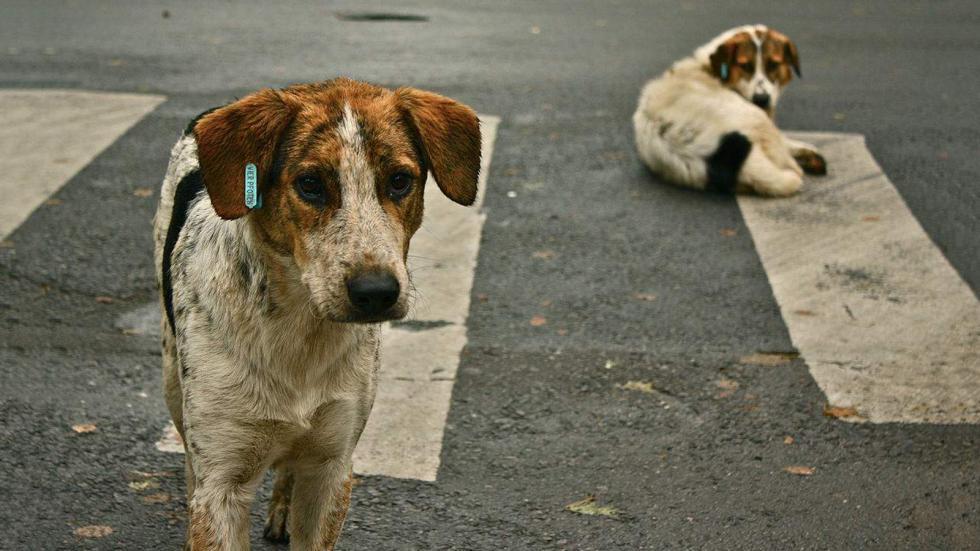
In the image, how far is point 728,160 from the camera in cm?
923

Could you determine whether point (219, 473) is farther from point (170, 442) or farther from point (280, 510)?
point (170, 442)

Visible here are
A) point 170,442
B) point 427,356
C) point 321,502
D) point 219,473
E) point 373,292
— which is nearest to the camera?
point 373,292

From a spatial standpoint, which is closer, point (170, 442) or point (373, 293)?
point (373, 293)

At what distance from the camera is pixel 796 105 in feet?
37.6

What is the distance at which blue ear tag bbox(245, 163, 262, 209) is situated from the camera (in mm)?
3973

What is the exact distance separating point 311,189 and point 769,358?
3.46 m

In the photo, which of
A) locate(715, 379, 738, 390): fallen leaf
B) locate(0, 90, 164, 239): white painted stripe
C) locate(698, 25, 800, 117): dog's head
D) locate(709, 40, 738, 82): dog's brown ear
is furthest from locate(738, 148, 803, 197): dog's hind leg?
locate(0, 90, 164, 239): white painted stripe

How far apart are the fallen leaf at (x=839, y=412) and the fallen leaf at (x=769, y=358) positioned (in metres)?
0.51

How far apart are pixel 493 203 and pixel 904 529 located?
429 cm

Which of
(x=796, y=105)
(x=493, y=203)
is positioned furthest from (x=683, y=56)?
(x=493, y=203)

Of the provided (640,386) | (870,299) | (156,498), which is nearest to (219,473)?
(156,498)

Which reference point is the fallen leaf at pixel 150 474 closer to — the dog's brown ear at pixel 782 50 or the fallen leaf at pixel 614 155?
the fallen leaf at pixel 614 155

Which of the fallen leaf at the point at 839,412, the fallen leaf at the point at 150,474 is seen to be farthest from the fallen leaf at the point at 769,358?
the fallen leaf at the point at 150,474

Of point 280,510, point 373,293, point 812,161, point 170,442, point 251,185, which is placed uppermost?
point 251,185
